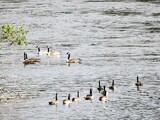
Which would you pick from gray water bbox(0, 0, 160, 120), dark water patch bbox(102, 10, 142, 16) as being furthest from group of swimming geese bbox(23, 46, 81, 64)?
dark water patch bbox(102, 10, 142, 16)

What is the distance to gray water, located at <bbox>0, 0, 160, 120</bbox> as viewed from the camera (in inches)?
2617

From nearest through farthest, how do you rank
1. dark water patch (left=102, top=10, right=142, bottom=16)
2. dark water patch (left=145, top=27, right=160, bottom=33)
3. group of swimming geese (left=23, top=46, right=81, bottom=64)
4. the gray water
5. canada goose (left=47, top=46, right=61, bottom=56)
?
the gray water → group of swimming geese (left=23, top=46, right=81, bottom=64) → canada goose (left=47, top=46, right=61, bottom=56) → dark water patch (left=145, top=27, right=160, bottom=33) → dark water patch (left=102, top=10, right=142, bottom=16)

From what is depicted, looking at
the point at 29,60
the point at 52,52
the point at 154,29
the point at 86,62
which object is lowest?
the point at 86,62

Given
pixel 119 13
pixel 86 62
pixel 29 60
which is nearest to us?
pixel 86 62

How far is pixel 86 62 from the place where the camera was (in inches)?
3625

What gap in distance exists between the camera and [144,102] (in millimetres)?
68812

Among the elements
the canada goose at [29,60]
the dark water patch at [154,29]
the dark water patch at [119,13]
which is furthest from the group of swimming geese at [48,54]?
the dark water patch at [119,13]

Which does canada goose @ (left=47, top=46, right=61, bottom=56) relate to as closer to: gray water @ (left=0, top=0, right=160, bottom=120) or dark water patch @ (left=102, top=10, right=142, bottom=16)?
gray water @ (left=0, top=0, right=160, bottom=120)

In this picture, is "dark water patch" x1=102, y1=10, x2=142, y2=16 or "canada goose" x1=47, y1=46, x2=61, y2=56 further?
"dark water patch" x1=102, y1=10, x2=142, y2=16

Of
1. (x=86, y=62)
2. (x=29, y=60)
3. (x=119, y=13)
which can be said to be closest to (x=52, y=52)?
(x=29, y=60)

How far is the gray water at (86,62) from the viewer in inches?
2617

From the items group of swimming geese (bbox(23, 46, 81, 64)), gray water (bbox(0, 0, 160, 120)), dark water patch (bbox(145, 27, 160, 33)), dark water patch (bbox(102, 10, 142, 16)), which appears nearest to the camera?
gray water (bbox(0, 0, 160, 120))

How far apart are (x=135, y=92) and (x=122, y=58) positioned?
66.3 ft

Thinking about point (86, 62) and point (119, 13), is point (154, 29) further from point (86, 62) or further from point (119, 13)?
point (86, 62)
